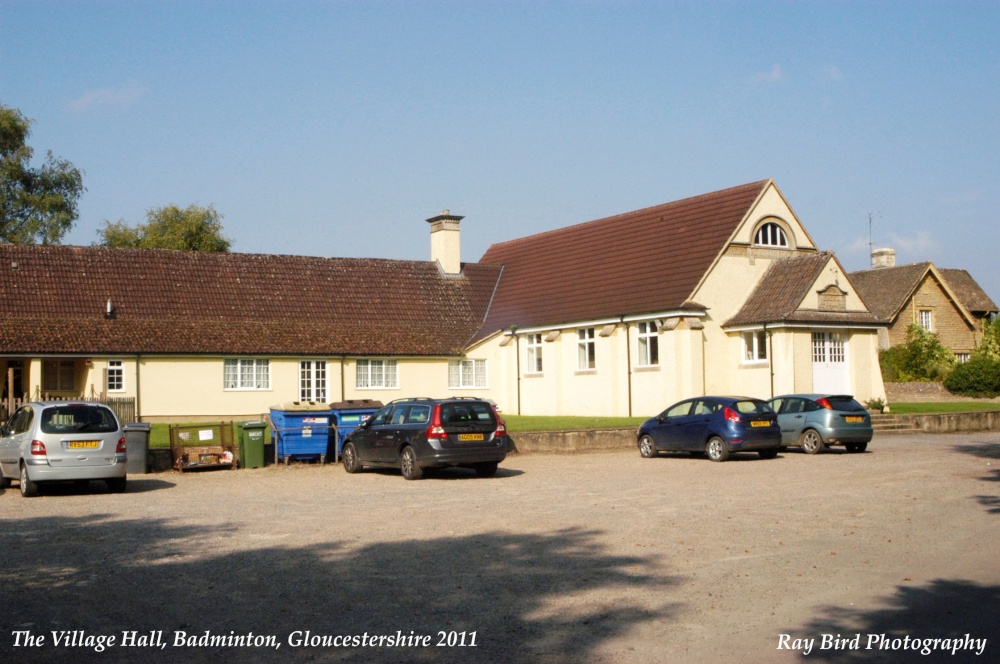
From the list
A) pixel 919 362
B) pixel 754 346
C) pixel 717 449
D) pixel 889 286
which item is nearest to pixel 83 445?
pixel 717 449

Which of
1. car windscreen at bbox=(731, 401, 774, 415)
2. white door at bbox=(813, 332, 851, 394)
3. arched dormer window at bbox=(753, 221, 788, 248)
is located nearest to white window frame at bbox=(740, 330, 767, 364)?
white door at bbox=(813, 332, 851, 394)

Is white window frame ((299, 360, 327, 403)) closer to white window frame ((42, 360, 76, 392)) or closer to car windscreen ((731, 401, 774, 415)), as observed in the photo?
white window frame ((42, 360, 76, 392))

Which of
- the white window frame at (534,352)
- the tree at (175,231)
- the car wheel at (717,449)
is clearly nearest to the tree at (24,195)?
the tree at (175,231)

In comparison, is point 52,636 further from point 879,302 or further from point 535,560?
point 879,302

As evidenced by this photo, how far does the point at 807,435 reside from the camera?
2730cm

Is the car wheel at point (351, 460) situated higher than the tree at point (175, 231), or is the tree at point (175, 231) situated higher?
the tree at point (175, 231)

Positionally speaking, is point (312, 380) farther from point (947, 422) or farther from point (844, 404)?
point (947, 422)

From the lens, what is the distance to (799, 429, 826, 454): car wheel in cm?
2698

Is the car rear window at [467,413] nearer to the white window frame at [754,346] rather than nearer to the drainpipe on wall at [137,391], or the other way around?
the white window frame at [754,346]

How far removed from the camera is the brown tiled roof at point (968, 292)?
66.5m

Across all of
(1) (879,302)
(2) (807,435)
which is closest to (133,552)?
(2) (807,435)

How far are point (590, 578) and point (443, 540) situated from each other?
3.00 metres

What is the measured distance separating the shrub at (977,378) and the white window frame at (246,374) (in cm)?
3052

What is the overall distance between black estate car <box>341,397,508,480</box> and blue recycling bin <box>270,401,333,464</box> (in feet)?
12.0
